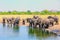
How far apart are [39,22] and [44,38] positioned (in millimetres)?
7630

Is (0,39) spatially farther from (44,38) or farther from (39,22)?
(39,22)

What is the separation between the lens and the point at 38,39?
16.1 m

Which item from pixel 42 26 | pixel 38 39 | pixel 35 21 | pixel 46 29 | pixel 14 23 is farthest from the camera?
pixel 14 23

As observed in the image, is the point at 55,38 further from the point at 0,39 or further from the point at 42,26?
the point at 42,26

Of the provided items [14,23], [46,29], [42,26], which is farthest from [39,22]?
[14,23]

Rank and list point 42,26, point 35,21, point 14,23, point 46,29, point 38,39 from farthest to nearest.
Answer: point 14,23 → point 35,21 → point 42,26 → point 46,29 → point 38,39

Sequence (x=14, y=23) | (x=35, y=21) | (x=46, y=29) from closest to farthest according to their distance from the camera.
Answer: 1. (x=46, y=29)
2. (x=35, y=21)
3. (x=14, y=23)

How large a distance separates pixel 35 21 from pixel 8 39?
970cm

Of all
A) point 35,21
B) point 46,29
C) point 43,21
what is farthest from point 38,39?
point 35,21

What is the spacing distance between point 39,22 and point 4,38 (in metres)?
8.06

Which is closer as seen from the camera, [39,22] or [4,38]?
[4,38]

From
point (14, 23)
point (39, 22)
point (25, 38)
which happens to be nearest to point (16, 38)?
point (25, 38)

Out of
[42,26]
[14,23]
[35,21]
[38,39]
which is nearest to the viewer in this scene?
[38,39]

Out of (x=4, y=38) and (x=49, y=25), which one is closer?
(x=4, y=38)
